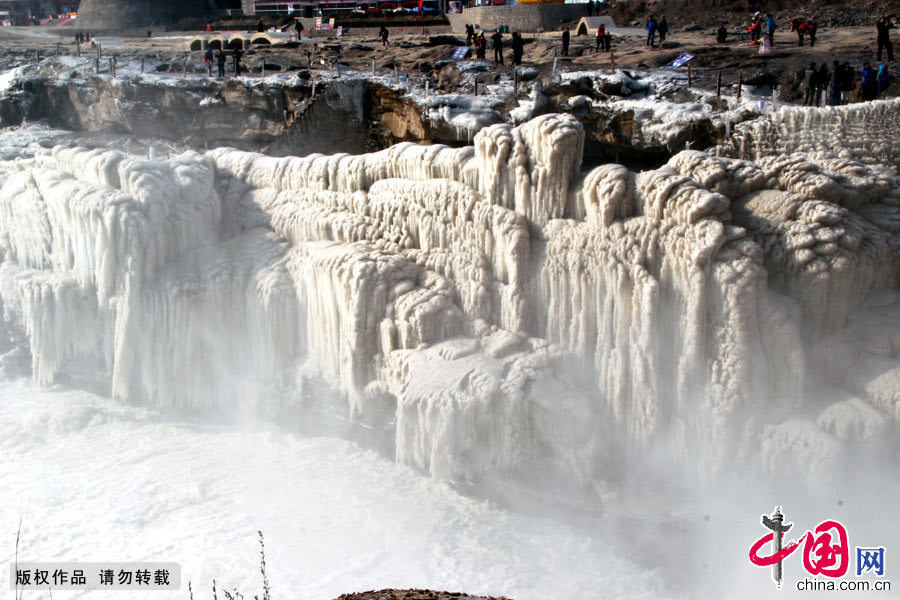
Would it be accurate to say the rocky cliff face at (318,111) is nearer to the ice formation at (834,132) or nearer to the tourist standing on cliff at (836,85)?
the ice formation at (834,132)

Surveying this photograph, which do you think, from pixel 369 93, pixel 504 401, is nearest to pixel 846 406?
pixel 504 401

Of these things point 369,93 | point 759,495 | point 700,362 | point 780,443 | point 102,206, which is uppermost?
point 369,93

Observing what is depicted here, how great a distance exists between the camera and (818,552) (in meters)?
5.90

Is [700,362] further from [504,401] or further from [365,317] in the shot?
[365,317]

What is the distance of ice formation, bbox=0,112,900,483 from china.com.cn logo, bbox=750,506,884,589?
557 mm

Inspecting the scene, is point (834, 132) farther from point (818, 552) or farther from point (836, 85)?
point (818, 552)

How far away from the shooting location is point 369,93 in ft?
51.4

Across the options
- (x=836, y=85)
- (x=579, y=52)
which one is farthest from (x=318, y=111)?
(x=836, y=85)

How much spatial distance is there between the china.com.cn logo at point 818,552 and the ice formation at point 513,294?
1.83 feet

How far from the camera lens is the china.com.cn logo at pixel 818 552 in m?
5.85

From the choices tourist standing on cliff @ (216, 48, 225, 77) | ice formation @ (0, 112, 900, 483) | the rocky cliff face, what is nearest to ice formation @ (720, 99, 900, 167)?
the rocky cliff face

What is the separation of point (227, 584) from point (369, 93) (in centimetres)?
1111

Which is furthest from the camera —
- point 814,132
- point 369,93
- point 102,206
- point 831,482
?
point 369,93

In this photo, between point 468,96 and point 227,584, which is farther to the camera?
point 468,96
